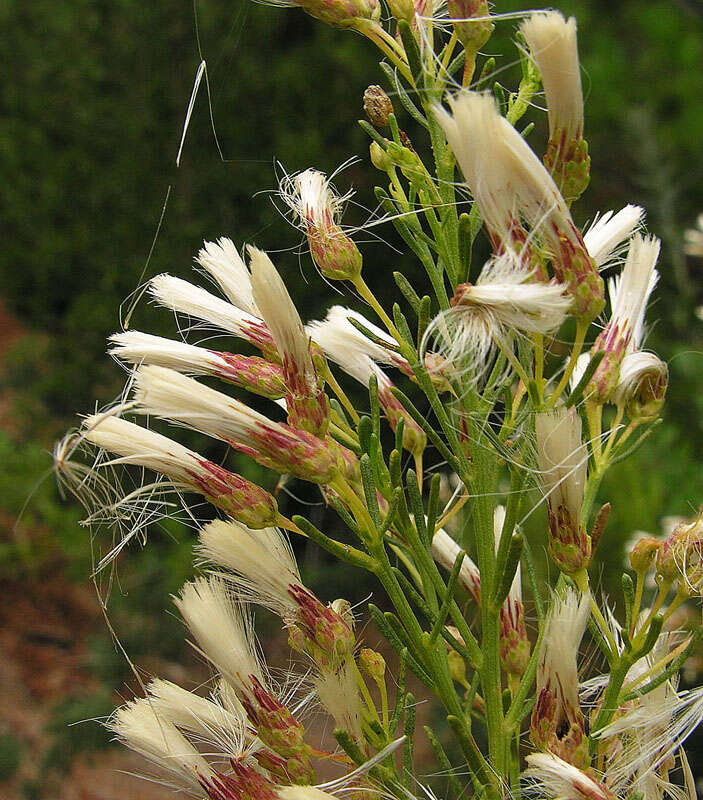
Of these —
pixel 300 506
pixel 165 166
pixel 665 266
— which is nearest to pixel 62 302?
pixel 165 166

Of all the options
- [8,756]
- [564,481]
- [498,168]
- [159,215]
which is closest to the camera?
[498,168]

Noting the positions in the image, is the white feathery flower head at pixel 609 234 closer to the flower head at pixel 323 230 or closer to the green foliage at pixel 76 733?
the flower head at pixel 323 230

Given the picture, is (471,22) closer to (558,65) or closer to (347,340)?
(558,65)

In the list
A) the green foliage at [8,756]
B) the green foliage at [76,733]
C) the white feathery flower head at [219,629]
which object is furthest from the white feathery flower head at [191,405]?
the green foliage at [8,756]

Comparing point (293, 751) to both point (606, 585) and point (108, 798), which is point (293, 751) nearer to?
point (606, 585)

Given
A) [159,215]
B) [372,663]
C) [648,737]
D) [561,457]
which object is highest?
[159,215]

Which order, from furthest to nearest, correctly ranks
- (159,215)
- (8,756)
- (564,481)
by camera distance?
1. (159,215)
2. (8,756)
3. (564,481)

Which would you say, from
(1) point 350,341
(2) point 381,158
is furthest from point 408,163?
(1) point 350,341
